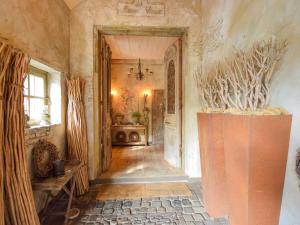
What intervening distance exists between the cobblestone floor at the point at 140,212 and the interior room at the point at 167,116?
0.02 metres

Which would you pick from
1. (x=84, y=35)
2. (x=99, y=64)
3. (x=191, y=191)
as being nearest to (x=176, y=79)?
(x=99, y=64)

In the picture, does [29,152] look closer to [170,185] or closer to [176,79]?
[170,185]

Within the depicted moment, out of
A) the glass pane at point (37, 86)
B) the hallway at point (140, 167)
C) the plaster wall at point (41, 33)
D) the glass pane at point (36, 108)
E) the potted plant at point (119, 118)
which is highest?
the plaster wall at point (41, 33)

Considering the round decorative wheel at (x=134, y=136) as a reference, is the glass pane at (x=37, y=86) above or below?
above

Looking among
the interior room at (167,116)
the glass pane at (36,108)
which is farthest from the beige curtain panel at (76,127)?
the glass pane at (36,108)

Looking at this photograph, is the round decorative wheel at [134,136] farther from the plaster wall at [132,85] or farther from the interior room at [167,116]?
the interior room at [167,116]

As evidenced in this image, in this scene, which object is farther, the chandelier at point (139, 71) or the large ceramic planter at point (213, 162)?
the chandelier at point (139, 71)

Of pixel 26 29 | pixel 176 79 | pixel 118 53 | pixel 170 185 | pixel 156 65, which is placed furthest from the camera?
pixel 156 65

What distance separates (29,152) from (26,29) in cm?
135

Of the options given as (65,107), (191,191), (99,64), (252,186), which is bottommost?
(191,191)

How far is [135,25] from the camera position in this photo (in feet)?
10.2

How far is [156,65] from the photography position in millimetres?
6508

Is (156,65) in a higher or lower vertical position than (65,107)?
higher

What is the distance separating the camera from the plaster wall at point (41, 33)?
1.69 metres
